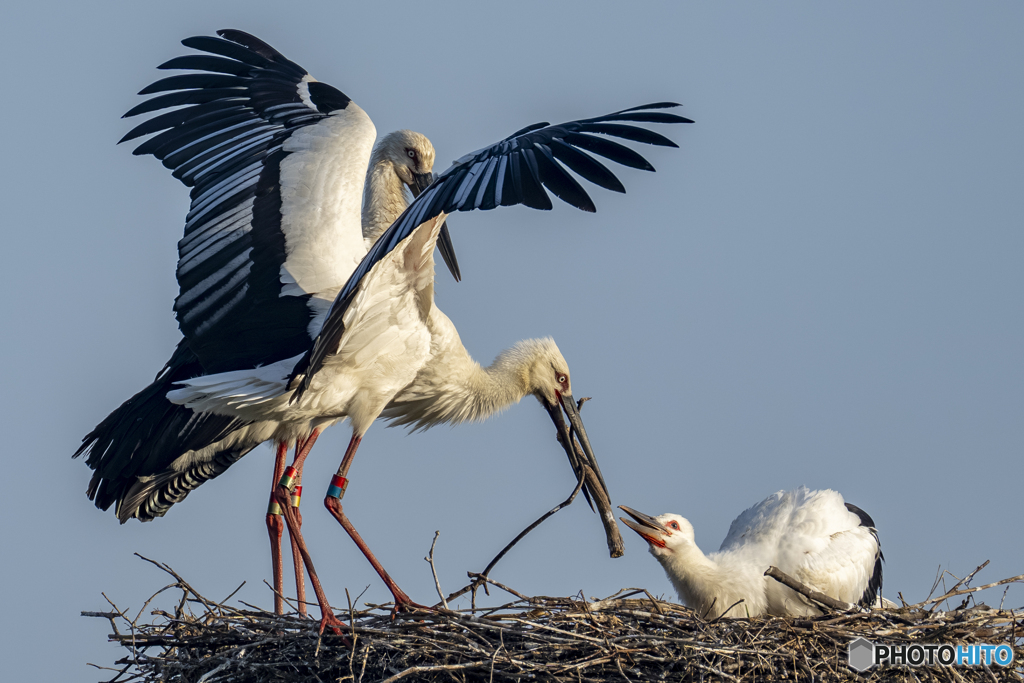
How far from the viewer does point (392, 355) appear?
22.5ft

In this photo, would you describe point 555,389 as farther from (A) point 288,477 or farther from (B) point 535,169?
(B) point 535,169

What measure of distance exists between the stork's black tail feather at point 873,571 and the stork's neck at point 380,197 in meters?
3.68

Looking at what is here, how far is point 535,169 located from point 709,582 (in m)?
2.83

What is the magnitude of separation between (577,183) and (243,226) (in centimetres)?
247

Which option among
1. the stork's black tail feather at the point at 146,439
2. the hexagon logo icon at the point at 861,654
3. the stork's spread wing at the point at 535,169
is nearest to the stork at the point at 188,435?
the stork's black tail feather at the point at 146,439

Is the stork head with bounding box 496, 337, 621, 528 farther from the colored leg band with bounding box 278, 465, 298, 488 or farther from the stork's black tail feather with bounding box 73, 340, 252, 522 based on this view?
the stork's black tail feather with bounding box 73, 340, 252, 522

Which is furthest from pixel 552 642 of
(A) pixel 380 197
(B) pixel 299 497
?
(A) pixel 380 197

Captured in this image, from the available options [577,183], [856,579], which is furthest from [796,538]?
[577,183]

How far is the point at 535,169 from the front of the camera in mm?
5113

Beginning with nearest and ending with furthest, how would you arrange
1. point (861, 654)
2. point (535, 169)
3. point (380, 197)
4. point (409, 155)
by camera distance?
point (535, 169)
point (861, 654)
point (380, 197)
point (409, 155)

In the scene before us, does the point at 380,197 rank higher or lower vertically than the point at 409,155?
lower

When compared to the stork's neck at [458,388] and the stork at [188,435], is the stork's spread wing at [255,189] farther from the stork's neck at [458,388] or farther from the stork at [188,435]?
the stork's neck at [458,388]

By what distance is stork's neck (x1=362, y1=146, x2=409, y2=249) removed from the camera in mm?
8641

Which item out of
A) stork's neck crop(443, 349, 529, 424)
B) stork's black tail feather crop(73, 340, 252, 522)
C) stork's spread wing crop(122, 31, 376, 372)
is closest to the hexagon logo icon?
stork's neck crop(443, 349, 529, 424)
